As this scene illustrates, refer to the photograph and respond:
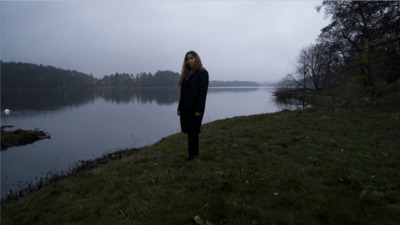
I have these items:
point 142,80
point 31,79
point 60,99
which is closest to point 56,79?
point 31,79

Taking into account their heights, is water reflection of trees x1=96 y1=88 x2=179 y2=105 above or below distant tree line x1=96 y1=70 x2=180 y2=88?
below

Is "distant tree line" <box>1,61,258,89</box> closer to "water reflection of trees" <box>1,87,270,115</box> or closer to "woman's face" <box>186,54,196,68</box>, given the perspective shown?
"water reflection of trees" <box>1,87,270,115</box>

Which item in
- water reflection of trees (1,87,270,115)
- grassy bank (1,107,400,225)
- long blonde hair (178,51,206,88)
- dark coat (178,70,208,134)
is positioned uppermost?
long blonde hair (178,51,206,88)

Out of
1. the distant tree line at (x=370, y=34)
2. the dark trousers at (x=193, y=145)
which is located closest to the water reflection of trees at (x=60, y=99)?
the distant tree line at (x=370, y=34)

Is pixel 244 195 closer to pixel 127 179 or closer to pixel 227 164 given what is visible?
pixel 227 164

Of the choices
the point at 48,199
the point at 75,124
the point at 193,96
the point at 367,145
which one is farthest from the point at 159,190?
the point at 75,124

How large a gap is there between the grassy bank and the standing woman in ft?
3.30

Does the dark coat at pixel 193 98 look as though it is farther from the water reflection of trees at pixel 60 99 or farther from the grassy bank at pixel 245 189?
the water reflection of trees at pixel 60 99

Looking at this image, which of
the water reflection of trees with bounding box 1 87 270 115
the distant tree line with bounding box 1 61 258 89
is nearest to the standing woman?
the water reflection of trees with bounding box 1 87 270 115

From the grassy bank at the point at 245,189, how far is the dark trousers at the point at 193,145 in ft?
0.88

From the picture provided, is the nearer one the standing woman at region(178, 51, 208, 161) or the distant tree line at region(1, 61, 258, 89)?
the standing woman at region(178, 51, 208, 161)

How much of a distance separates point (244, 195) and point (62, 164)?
12.3m

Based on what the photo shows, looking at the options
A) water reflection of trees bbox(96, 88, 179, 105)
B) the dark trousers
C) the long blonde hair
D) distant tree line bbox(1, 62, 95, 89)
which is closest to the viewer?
the long blonde hair

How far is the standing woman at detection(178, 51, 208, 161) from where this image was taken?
5.09m
